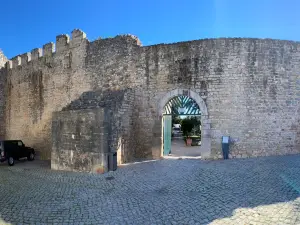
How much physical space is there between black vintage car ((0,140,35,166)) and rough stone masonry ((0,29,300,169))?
3.79m

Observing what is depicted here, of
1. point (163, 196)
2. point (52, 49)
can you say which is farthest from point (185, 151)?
point (52, 49)

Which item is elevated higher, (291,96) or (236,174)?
(291,96)

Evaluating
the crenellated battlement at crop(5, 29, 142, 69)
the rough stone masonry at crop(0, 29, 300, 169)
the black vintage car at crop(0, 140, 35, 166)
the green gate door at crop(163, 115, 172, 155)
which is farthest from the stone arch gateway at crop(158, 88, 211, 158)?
the black vintage car at crop(0, 140, 35, 166)

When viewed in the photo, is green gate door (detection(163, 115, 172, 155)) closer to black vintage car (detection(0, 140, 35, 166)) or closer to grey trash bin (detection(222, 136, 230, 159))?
grey trash bin (detection(222, 136, 230, 159))

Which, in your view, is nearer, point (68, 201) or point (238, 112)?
point (68, 201)

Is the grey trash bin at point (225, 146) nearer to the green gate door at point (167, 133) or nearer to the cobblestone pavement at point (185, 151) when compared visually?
the cobblestone pavement at point (185, 151)

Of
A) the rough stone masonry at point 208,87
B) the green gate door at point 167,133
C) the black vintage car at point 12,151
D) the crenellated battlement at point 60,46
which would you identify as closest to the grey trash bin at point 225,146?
the rough stone masonry at point 208,87

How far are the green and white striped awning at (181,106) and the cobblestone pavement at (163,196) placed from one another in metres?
2.78

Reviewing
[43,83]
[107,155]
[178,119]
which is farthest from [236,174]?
[178,119]

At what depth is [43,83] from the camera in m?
12.6

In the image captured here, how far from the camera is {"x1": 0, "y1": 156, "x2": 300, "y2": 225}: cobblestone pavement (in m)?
3.61

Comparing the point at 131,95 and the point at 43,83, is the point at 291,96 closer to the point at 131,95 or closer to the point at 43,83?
the point at 131,95

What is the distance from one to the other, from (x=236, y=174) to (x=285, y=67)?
4.92m

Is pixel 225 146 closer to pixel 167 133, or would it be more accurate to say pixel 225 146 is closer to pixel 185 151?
pixel 167 133
